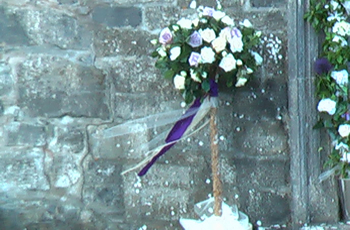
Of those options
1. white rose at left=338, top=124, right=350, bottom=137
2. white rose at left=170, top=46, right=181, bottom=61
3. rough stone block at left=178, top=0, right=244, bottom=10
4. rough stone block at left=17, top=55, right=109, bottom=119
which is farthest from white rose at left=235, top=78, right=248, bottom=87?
rough stone block at left=17, top=55, right=109, bottom=119

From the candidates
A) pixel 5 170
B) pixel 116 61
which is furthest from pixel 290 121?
pixel 5 170

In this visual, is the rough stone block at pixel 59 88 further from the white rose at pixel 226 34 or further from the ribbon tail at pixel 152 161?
the white rose at pixel 226 34

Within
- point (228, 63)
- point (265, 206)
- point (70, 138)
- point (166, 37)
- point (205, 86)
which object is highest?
point (166, 37)

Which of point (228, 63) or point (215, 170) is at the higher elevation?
point (228, 63)

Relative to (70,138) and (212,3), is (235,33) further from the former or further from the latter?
(70,138)

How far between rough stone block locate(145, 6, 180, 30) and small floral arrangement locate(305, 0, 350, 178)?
2.19 feet

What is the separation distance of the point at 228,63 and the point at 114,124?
77 cm

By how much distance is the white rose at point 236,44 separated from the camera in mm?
2184

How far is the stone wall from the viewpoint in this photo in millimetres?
2564

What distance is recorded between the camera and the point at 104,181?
2664 millimetres

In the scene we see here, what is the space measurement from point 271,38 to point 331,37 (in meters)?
0.29

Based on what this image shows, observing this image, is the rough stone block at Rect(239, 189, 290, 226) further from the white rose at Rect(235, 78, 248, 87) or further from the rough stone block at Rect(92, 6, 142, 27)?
the rough stone block at Rect(92, 6, 142, 27)

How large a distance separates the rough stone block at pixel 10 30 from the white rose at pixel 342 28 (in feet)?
5.19

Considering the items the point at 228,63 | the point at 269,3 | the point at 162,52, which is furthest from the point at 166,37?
the point at 269,3
